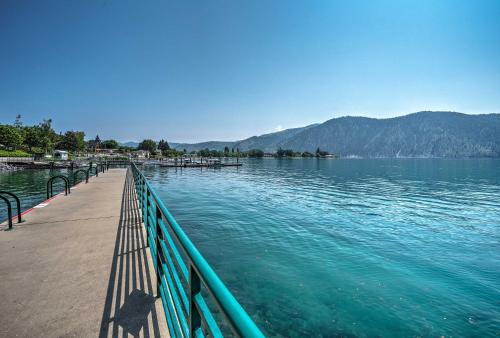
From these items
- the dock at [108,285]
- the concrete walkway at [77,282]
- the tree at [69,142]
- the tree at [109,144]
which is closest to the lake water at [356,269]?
the dock at [108,285]

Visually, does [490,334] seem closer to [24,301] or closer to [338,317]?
[338,317]

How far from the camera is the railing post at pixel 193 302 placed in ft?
5.34

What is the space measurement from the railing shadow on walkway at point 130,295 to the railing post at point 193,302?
50.9 inches

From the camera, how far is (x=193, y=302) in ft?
5.35

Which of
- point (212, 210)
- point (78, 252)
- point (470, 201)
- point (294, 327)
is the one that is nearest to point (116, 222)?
point (78, 252)

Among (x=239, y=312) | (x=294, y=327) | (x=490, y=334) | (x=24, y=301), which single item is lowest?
(x=490, y=334)

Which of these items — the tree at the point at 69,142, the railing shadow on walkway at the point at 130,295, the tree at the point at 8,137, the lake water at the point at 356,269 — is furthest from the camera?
the tree at the point at 69,142

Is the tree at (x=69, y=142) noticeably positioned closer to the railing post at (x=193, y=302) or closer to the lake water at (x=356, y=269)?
the lake water at (x=356, y=269)

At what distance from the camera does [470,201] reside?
2025 cm

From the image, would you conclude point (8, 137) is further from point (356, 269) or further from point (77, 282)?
point (356, 269)

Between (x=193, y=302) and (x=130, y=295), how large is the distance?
7.30ft

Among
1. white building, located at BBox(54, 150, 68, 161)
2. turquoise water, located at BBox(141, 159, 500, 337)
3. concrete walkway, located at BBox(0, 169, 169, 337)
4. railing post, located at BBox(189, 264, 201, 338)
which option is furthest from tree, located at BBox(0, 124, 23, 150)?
railing post, located at BBox(189, 264, 201, 338)

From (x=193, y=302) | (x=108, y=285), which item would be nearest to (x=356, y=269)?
(x=108, y=285)

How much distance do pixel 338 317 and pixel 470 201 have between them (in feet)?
72.9
